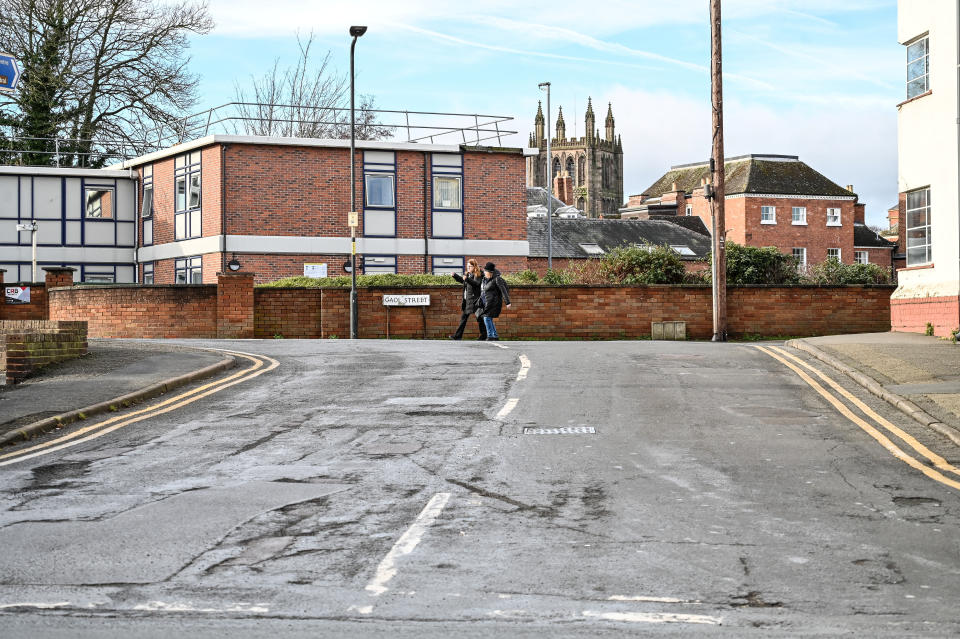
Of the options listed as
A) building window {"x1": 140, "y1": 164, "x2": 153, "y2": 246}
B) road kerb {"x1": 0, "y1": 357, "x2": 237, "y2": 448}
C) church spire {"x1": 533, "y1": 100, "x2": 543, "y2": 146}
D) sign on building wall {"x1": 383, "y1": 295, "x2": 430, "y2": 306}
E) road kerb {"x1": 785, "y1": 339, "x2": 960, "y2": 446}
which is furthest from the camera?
church spire {"x1": 533, "y1": 100, "x2": 543, "y2": 146}

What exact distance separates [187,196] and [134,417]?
27042 millimetres

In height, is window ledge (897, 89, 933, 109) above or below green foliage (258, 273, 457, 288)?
above

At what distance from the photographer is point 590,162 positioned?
14162 cm

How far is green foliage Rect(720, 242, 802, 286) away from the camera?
32750mm

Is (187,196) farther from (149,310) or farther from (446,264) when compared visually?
(149,310)

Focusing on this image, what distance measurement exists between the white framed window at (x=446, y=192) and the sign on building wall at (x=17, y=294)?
45.6 feet

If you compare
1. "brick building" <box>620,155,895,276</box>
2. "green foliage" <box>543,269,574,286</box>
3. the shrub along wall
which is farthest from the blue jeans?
"brick building" <box>620,155,895,276</box>

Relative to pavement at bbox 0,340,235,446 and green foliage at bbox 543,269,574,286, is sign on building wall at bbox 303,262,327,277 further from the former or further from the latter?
pavement at bbox 0,340,235,446

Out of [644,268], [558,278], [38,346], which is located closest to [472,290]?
[558,278]

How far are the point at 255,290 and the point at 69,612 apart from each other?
2213cm

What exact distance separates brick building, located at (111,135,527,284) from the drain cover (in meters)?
26.7

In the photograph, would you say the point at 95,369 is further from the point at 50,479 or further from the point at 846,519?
the point at 846,519

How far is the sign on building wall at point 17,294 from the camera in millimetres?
30047

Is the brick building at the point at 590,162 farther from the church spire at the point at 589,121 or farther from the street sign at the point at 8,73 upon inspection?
the street sign at the point at 8,73
